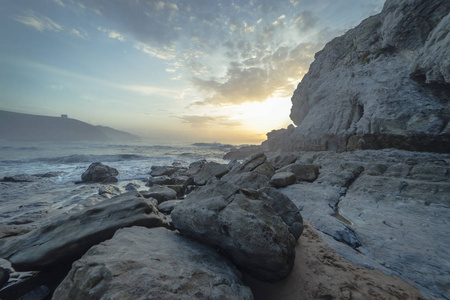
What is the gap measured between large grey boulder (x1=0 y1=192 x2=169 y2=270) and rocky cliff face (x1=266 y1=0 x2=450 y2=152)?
14.1 meters

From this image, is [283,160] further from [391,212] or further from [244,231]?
[244,231]

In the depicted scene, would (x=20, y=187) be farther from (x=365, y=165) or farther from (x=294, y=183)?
(x=365, y=165)

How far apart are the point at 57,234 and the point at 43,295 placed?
3.91ft

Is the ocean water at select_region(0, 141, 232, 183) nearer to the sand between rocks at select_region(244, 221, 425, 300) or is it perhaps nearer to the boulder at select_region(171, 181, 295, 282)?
the boulder at select_region(171, 181, 295, 282)

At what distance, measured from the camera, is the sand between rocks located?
2.95 meters

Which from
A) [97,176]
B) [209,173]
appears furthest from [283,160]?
Result: [97,176]

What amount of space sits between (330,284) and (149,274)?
129 inches

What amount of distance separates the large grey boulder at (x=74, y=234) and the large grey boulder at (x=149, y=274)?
Answer: 0.79 metres

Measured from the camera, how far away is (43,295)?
10.2 feet

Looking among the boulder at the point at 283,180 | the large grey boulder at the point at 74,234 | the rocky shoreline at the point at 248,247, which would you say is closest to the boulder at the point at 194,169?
the boulder at the point at 283,180

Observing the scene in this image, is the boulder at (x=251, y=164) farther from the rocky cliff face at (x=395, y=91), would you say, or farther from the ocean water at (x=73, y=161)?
the ocean water at (x=73, y=161)

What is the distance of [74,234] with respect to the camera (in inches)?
147

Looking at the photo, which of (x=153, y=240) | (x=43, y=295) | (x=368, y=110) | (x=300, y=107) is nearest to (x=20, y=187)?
(x=43, y=295)

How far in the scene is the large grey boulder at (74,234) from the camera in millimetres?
3469
